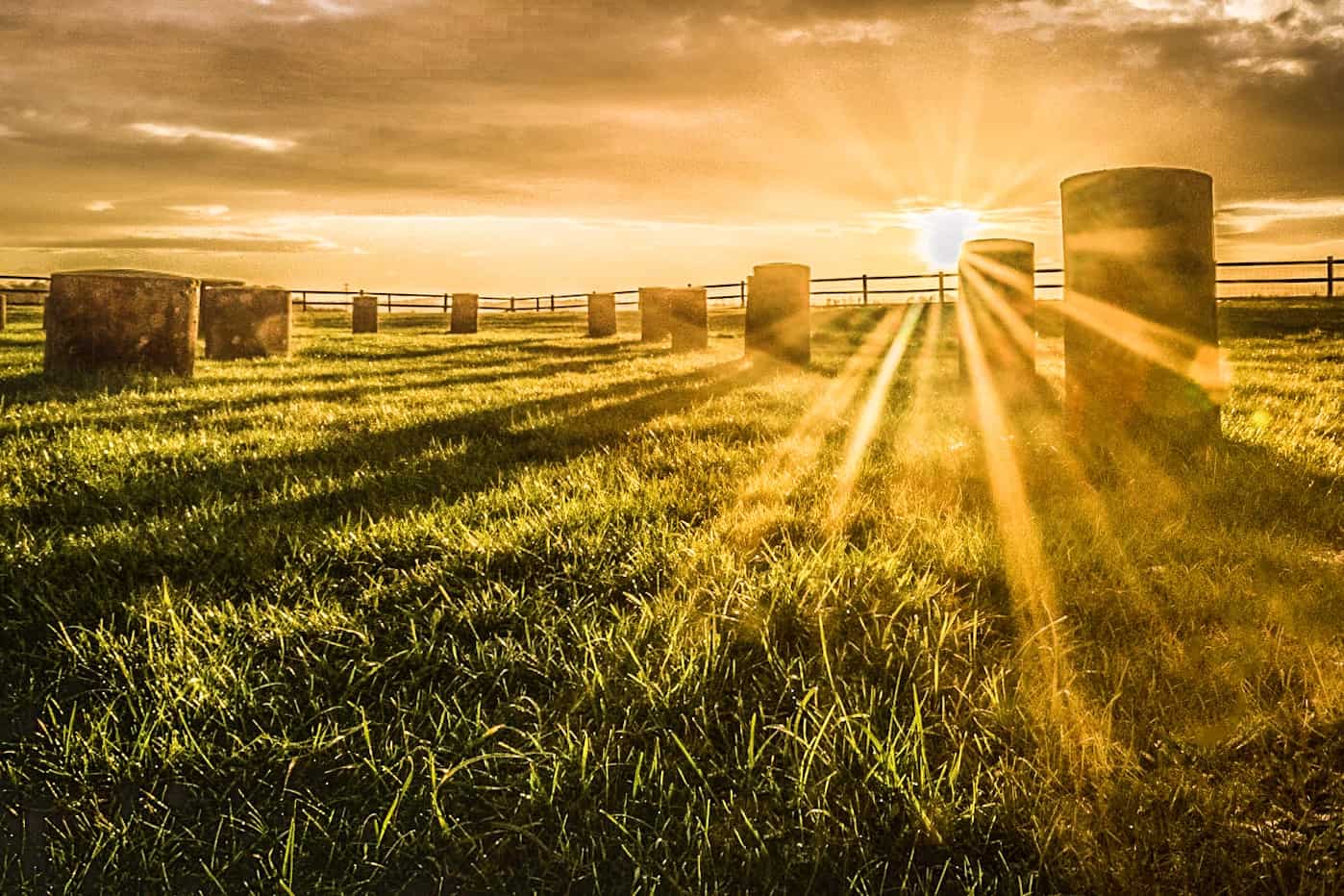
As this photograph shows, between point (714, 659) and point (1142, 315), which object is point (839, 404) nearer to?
point (1142, 315)

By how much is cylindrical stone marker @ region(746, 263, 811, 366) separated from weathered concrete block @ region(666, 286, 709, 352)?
12.8 ft

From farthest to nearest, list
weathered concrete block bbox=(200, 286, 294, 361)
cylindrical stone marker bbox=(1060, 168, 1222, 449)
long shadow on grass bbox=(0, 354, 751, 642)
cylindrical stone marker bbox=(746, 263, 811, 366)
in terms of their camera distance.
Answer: weathered concrete block bbox=(200, 286, 294, 361), cylindrical stone marker bbox=(746, 263, 811, 366), cylindrical stone marker bbox=(1060, 168, 1222, 449), long shadow on grass bbox=(0, 354, 751, 642)

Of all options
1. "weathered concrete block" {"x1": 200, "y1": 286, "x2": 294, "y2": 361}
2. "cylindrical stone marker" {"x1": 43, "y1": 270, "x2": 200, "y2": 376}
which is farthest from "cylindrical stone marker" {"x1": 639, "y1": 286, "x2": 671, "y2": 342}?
"cylindrical stone marker" {"x1": 43, "y1": 270, "x2": 200, "y2": 376}

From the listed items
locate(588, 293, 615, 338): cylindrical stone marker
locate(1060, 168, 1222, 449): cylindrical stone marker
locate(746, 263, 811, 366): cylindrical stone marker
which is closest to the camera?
locate(1060, 168, 1222, 449): cylindrical stone marker

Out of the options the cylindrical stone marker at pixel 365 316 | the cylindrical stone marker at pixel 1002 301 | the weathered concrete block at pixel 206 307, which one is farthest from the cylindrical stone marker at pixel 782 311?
the cylindrical stone marker at pixel 365 316

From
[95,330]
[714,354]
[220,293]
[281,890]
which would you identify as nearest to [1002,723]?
[281,890]

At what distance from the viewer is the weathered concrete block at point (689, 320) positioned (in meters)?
16.1

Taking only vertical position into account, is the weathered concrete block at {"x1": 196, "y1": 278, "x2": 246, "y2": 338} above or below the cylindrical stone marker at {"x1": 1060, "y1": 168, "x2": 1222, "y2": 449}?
above

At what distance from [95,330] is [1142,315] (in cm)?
955

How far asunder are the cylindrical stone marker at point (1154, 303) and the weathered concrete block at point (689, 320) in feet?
35.7

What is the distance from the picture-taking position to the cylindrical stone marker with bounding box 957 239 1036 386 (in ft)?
31.5

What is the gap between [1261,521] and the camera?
3506 mm

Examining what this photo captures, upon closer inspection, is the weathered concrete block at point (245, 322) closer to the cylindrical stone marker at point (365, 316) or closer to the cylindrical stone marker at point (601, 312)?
the cylindrical stone marker at point (601, 312)

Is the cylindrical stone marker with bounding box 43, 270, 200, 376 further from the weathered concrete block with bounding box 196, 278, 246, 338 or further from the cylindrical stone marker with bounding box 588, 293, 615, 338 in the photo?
the cylindrical stone marker with bounding box 588, 293, 615, 338
